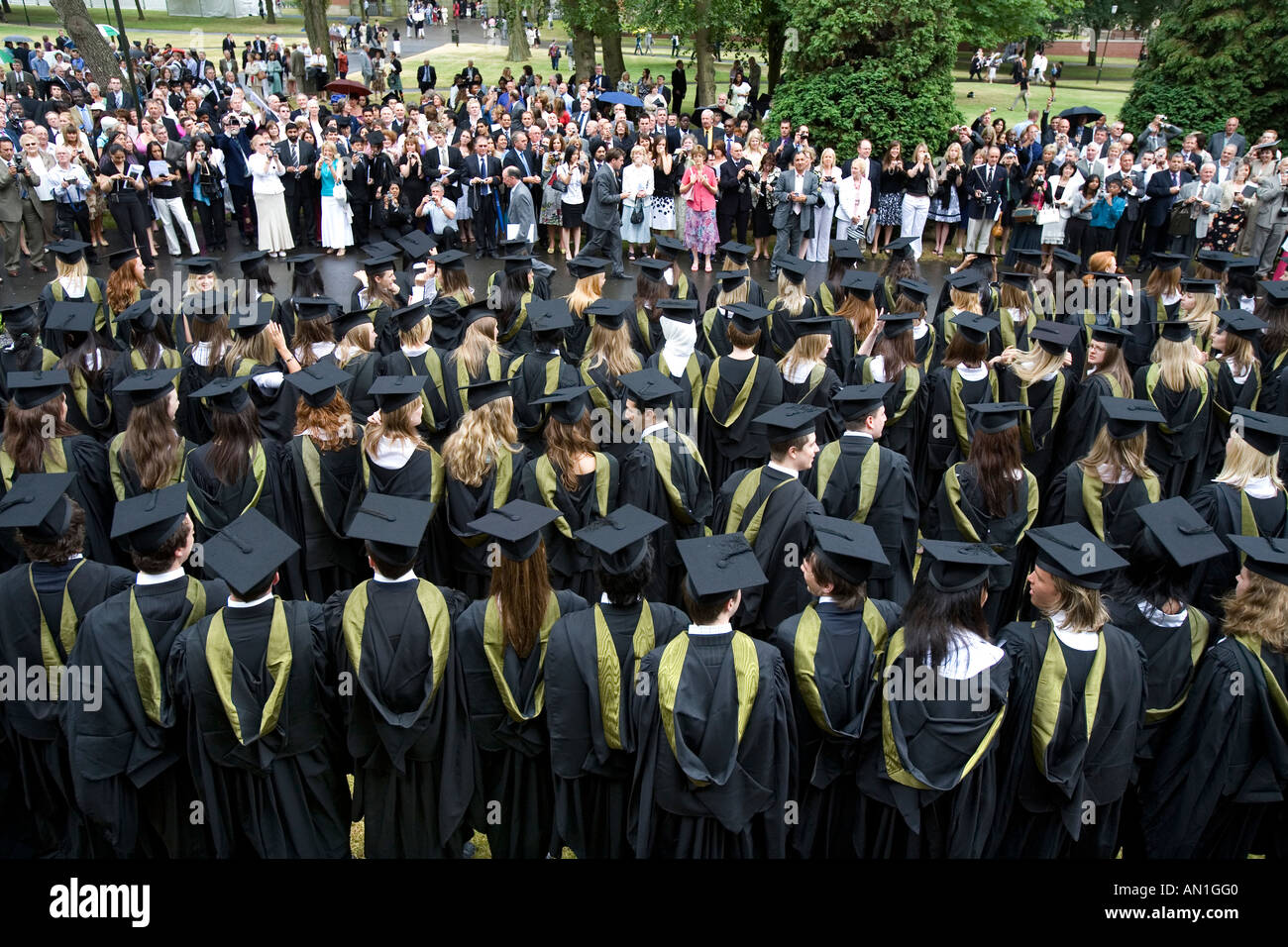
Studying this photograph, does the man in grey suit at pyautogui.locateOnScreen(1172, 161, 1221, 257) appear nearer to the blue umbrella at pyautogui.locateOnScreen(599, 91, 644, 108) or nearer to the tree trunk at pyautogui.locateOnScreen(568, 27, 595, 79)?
the blue umbrella at pyautogui.locateOnScreen(599, 91, 644, 108)

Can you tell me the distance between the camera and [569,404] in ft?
16.4

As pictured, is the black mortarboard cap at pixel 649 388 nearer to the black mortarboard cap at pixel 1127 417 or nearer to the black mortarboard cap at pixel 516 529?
the black mortarboard cap at pixel 516 529

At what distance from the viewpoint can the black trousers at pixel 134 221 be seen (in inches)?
510

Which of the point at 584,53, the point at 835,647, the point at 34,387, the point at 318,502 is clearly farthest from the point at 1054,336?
the point at 584,53

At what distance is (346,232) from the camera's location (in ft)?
46.7

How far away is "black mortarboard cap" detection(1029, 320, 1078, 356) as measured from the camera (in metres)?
6.47

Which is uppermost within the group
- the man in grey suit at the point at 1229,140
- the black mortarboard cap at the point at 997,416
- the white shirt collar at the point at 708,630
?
the man in grey suit at the point at 1229,140

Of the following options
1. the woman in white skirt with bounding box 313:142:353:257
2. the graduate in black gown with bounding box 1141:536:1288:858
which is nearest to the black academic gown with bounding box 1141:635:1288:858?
the graduate in black gown with bounding box 1141:536:1288:858

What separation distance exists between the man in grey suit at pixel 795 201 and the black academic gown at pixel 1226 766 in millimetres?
10073

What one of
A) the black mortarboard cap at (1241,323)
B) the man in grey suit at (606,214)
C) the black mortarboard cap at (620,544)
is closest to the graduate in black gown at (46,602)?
the black mortarboard cap at (620,544)

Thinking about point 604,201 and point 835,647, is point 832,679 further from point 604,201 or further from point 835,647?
point 604,201

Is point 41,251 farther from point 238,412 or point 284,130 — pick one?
point 238,412

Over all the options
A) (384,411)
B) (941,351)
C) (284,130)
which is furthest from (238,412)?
(284,130)

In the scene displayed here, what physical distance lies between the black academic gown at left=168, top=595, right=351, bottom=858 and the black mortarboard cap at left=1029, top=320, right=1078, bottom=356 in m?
5.31
